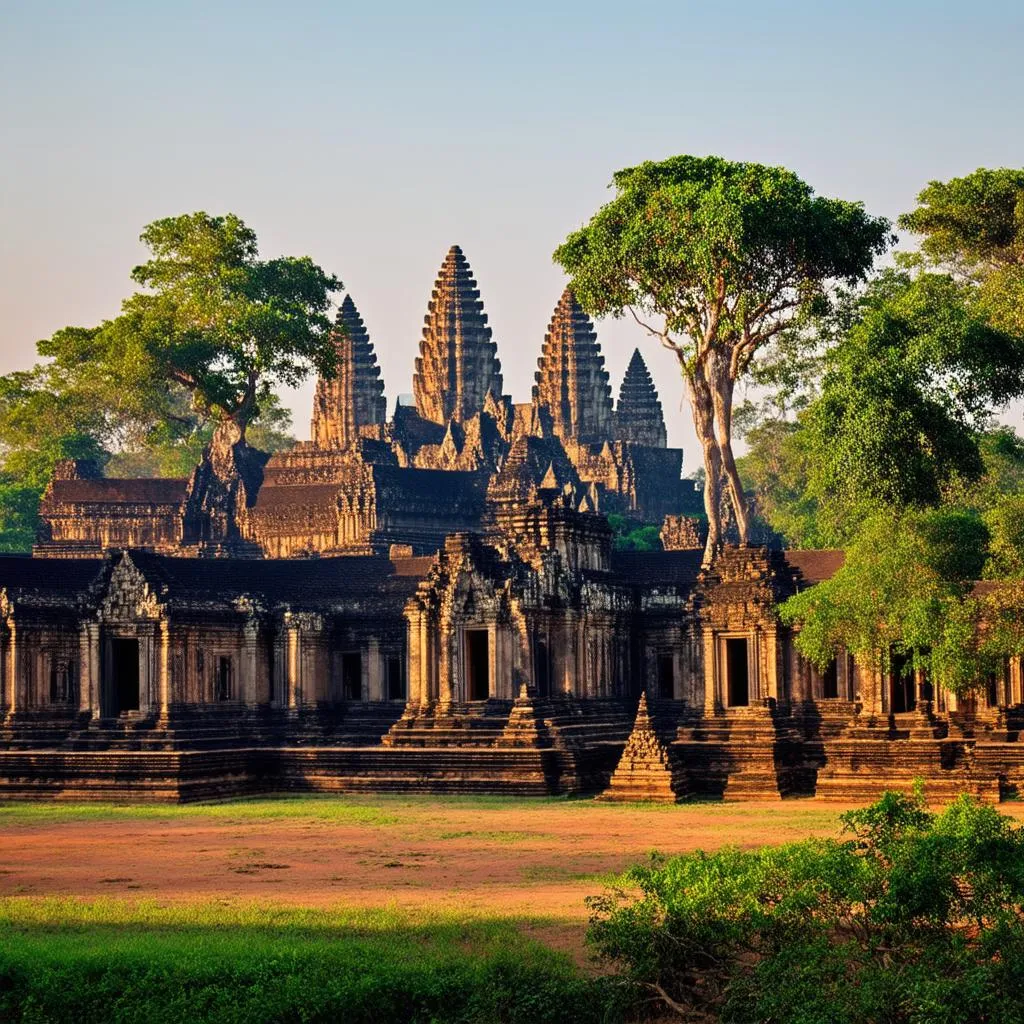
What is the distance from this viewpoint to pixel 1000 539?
42969 mm

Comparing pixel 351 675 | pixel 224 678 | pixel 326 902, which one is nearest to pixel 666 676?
pixel 351 675

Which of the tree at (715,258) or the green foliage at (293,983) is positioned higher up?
the tree at (715,258)

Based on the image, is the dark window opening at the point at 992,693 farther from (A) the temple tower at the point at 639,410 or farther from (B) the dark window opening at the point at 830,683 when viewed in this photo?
(A) the temple tower at the point at 639,410

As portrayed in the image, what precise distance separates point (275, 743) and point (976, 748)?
57.9 feet

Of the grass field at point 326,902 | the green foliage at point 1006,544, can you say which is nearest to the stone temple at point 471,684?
the grass field at point 326,902

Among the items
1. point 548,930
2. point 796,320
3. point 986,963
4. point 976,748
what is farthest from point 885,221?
point 986,963

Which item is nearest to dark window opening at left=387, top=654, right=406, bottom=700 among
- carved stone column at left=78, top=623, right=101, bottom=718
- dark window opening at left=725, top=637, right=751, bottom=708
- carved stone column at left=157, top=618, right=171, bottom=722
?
carved stone column at left=157, top=618, right=171, bottom=722

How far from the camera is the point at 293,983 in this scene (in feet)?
61.7

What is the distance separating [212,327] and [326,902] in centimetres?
5053

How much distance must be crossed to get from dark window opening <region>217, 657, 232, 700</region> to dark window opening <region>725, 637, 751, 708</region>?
1231cm

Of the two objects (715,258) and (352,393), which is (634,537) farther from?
(352,393)

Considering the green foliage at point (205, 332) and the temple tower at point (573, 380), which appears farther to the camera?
the temple tower at point (573, 380)

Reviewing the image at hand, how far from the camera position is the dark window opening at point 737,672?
47250 mm

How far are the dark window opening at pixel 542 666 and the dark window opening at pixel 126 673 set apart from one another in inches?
397
